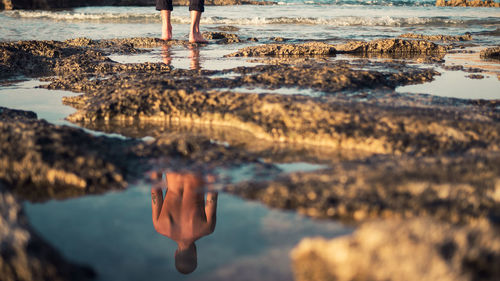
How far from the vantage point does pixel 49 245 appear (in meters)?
1.11

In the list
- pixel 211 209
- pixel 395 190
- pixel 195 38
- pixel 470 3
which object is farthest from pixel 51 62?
pixel 470 3

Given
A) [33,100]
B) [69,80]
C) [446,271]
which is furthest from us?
[69,80]

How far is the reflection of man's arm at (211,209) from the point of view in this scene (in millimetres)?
1329

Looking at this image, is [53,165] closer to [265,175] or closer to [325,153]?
[265,175]

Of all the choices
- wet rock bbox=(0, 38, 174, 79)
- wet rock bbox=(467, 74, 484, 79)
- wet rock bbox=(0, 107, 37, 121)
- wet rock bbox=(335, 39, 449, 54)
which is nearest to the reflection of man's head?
wet rock bbox=(0, 107, 37, 121)

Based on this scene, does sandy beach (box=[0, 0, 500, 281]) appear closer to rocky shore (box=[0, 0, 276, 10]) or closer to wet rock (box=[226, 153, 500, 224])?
wet rock (box=[226, 153, 500, 224])

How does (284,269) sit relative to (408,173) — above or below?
below

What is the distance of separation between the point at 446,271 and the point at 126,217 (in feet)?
2.98

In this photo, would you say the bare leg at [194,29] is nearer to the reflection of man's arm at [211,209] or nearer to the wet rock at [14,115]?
the wet rock at [14,115]

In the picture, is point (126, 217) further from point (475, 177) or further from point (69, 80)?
point (69, 80)

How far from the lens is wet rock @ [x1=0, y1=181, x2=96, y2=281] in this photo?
959 mm

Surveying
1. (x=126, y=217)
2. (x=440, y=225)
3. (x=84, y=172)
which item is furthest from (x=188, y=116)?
(x=440, y=225)

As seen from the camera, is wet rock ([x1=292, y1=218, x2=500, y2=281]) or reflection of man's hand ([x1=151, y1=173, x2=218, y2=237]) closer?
wet rock ([x1=292, y1=218, x2=500, y2=281])

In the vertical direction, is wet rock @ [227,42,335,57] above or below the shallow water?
above
